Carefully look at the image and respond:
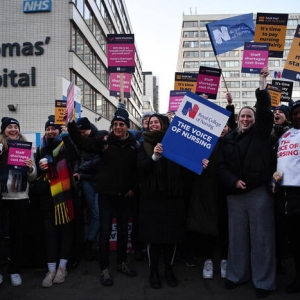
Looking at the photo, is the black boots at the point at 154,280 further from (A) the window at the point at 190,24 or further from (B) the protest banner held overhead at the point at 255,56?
(A) the window at the point at 190,24

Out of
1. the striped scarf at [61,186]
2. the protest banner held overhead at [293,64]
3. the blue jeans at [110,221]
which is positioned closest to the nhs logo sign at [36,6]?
the protest banner held overhead at [293,64]

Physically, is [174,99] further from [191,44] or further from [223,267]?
[191,44]

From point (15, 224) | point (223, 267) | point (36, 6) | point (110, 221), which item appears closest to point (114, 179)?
point (110, 221)

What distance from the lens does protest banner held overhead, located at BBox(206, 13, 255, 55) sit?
709cm

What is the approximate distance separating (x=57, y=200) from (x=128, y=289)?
1.36 meters

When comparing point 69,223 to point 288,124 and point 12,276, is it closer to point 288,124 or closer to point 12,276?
point 12,276

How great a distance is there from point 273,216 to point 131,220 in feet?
7.18

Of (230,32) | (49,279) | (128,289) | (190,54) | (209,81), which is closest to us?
(128,289)

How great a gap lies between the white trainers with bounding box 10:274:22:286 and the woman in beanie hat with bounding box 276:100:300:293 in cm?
306

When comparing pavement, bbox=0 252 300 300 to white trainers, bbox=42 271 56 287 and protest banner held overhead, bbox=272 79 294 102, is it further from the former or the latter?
protest banner held overhead, bbox=272 79 294 102

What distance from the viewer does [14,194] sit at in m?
3.78

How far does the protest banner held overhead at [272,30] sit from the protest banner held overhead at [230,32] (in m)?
0.22

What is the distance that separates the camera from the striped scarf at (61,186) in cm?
389

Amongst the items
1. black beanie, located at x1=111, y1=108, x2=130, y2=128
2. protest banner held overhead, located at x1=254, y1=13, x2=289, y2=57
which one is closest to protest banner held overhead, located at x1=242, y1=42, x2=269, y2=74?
protest banner held overhead, located at x1=254, y1=13, x2=289, y2=57
